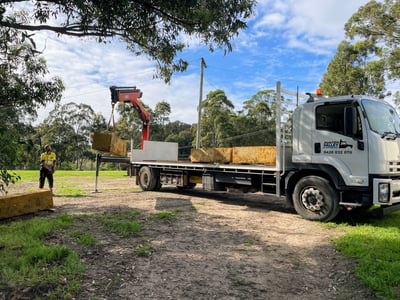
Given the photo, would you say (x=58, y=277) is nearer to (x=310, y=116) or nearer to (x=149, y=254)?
(x=149, y=254)

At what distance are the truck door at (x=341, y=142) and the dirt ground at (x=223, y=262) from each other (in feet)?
4.08

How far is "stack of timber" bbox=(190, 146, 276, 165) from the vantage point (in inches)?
323

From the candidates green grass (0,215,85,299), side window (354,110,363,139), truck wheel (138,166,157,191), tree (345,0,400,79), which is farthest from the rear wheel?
tree (345,0,400,79)

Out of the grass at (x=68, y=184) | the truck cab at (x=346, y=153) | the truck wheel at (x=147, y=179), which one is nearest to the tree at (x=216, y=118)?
the grass at (x=68, y=184)

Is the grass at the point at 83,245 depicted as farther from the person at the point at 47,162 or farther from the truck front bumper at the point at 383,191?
the person at the point at 47,162

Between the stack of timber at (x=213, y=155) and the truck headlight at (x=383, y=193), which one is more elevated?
the stack of timber at (x=213, y=155)

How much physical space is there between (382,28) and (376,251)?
1742cm

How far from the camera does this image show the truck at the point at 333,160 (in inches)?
244

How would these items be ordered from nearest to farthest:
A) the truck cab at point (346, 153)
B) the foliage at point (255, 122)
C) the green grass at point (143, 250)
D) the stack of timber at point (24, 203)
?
1. the green grass at point (143, 250)
2. the truck cab at point (346, 153)
3. the stack of timber at point (24, 203)
4. the foliage at point (255, 122)

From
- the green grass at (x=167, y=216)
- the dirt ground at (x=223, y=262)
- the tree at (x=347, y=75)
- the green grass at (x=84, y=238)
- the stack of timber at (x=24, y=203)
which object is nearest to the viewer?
the dirt ground at (x=223, y=262)

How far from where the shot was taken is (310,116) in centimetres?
727

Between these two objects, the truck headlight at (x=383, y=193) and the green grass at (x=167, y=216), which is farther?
the green grass at (x=167, y=216)

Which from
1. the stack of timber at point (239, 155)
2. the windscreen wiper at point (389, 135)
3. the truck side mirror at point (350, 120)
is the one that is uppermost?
the truck side mirror at point (350, 120)

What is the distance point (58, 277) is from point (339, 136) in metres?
5.68
